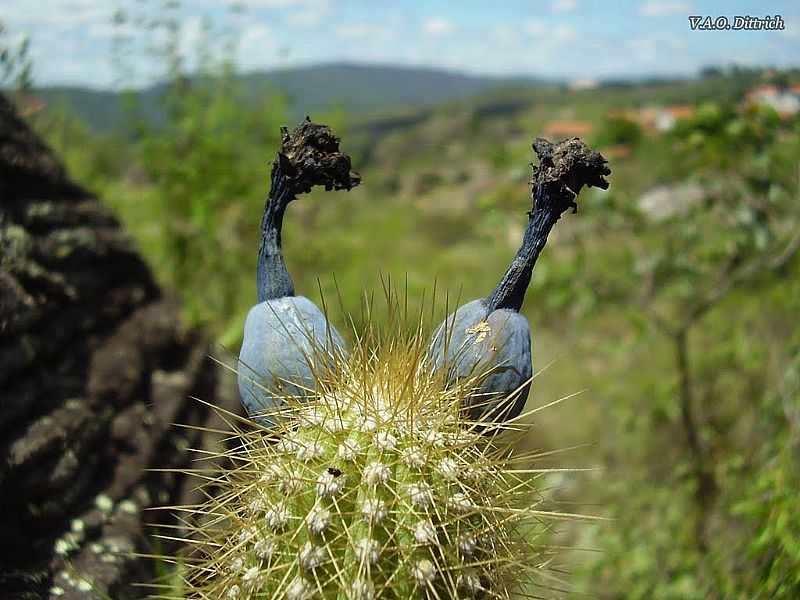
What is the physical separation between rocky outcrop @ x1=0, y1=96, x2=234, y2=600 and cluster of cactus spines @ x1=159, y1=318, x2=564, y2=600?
1.99 ft

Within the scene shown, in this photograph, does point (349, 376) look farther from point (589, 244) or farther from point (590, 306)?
point (589, 244)

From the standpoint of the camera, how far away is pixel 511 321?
1.38 m

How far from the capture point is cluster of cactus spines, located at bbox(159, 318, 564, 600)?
3.98ft

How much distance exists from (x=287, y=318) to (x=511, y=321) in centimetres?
49

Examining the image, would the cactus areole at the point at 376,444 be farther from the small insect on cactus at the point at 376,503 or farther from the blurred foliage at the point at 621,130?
the blurred foliage at the point at 621,130

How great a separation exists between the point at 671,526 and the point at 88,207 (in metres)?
4.03

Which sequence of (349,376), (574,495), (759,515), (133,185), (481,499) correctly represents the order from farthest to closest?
1. (133,185)
2. (574,495)
3. (759,515)
4. (349,376)
5. (481,499)

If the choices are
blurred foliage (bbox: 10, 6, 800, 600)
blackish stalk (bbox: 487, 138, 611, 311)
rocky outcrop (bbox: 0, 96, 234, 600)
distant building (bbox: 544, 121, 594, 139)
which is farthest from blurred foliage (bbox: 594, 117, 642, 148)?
blackish stalk (bbox: 487, 138, 611, 311)

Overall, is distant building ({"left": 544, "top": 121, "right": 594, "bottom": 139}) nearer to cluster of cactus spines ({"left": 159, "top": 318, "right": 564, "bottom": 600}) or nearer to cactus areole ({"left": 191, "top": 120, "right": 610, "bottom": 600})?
cactus areole ({"left": 191, "top": 120, "right": 610, "bottom": 600})

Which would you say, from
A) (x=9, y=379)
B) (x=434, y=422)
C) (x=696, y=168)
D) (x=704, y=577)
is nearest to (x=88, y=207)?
(x=9, y=379)

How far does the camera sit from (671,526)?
4.38 m

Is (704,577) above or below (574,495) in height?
above

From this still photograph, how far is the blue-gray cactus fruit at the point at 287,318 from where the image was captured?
1.42m

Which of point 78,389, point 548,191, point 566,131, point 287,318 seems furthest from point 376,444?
point 566,131
